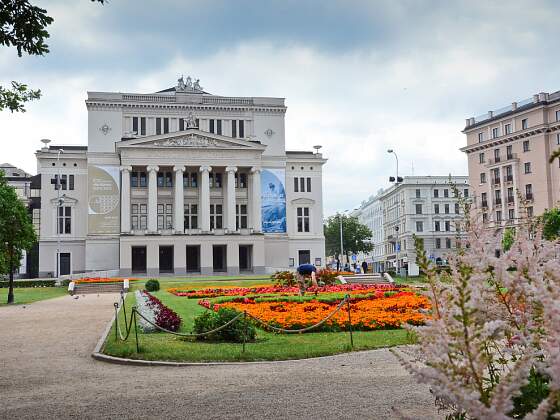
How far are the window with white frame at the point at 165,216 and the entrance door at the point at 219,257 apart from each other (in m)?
6.30

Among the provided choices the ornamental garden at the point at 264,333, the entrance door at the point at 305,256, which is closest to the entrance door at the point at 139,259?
the entrance door at the point at 305,256

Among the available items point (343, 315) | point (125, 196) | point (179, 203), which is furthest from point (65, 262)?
point (343, 315)

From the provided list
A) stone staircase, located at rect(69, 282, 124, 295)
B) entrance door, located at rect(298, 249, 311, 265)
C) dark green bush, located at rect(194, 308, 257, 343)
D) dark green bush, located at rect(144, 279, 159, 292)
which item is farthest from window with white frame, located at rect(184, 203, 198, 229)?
dark green bush, located at rect(194, 308, 257, 343)

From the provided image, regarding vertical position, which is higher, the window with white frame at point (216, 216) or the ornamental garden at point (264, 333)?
the window with white frame at point (216, 216)

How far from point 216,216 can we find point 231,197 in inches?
177

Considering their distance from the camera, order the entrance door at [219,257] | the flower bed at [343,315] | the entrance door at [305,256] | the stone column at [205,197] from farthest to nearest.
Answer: the entrance door at [305,256]
the entrance door at [219,257]
the stone column at [205,197]
the flower bed at [343,315]

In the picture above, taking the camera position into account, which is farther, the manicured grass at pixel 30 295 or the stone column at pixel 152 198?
the stone column at pixel 152 198

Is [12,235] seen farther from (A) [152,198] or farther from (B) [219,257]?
(B) [219,257]

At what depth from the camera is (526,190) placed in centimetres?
7706

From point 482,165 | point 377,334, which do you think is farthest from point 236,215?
point 377,334

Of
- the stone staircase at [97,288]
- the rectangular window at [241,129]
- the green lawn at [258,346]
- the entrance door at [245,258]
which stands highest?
the rectangular window at [241,129]

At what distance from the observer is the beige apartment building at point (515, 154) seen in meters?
73.6

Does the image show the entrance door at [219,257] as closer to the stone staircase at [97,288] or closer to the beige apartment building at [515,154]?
the stone staircase at [97,288]

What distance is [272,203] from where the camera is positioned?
74.7 m
